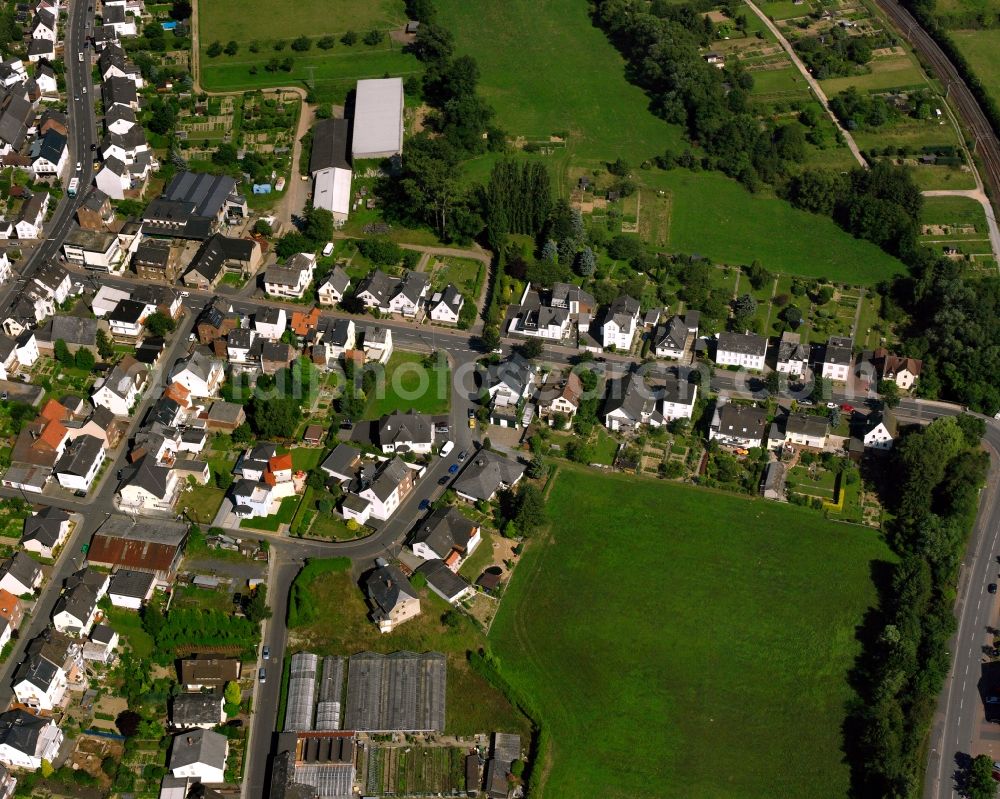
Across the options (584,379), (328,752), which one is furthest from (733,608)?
(328,752)

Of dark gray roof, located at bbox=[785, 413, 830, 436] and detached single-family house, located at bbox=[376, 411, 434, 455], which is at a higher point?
dark gray roof, located at bbox=[785, 413, 830, 436]

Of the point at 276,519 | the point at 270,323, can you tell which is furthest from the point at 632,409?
the point at 270,323

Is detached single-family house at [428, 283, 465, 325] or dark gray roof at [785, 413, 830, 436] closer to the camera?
dark gray roof at [785, 413, 830, 436]

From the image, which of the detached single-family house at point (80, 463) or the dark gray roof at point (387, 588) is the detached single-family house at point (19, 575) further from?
the dark gray roof at point (387, 588)

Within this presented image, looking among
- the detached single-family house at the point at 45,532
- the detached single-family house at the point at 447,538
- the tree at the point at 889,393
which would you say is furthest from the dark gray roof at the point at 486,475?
the tree at the point at 889,393

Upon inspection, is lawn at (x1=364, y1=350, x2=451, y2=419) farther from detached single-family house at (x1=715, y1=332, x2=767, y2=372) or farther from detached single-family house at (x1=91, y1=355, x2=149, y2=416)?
detached single-family house at (x1=715, y1=332, x2=767, y2=372)

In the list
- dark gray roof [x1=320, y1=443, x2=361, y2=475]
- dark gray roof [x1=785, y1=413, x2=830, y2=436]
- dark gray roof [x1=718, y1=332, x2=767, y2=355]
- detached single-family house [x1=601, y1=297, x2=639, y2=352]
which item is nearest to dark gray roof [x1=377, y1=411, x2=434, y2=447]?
dark gray roof [x1=320, y1=443, x2=361, y2=475]

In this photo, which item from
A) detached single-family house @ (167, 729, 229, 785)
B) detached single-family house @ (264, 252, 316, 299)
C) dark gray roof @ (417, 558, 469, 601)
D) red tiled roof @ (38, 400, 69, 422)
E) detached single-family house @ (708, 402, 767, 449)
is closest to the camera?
detached single-family house @ (167, 729, 229, 785)
